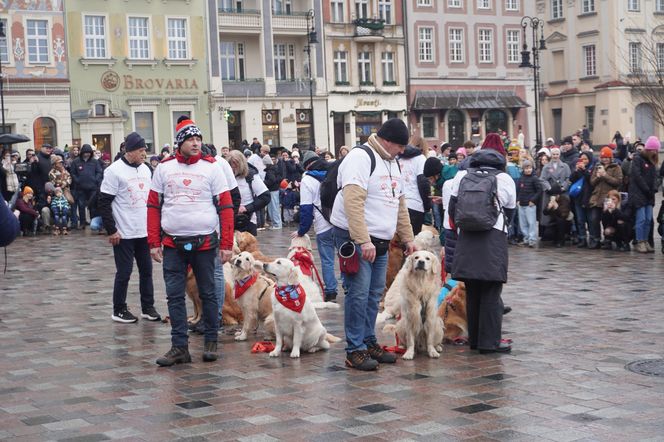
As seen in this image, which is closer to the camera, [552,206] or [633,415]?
[633,415]

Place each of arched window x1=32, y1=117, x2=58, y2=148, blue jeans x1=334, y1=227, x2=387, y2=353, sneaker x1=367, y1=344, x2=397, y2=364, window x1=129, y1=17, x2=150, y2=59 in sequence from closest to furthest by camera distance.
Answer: blue jeans x1=334, y1=227, x2=387, y2=353, sneaker x1=367, y1=344, x2=397, y2=364, arched window x1=32, y1=117, x2=58, y2=148, window x1=129, y1=17, x2=150, y2=59

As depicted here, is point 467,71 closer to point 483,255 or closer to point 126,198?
point 126,198

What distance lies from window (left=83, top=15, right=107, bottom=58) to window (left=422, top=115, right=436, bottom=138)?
61.2 feet

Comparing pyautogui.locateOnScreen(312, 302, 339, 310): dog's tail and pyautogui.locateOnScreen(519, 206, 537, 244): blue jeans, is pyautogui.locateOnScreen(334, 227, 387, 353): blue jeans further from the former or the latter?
pyautogui.locateOnScreen(519, 206, 537, 244): blue jeans

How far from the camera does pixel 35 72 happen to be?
4228cm

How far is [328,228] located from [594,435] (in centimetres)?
588

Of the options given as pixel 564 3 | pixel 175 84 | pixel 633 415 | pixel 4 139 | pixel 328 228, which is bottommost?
pixel 633 415

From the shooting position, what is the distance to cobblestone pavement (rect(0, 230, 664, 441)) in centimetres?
639

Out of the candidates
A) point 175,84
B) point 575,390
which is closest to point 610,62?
point 175,84

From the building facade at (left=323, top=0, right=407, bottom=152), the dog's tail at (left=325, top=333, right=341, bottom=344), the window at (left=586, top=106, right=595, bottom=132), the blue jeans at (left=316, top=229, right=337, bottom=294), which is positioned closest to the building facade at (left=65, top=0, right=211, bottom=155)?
the building facade at (left=323, top=0, right=407, bottom=152)

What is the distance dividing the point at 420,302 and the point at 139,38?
127 feet

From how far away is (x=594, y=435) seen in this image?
6086 millimetres

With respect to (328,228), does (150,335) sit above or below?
below

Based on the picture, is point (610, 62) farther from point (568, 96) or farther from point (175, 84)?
point (175, 84)
